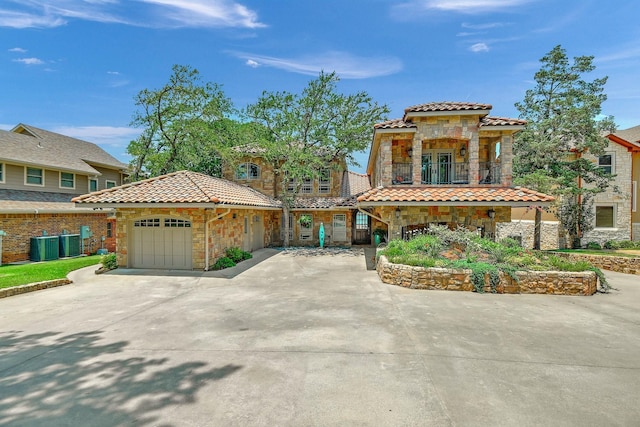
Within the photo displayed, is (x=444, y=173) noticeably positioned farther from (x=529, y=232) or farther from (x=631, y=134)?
(x=631, y=134)

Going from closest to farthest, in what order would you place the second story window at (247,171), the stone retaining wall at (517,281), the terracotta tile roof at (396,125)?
the stone retaining wall at (517,281)
the terracotta tile roof at (396,125)
the second story window at (247,171)

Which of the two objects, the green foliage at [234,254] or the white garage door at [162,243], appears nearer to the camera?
the white garage door at [162,243]

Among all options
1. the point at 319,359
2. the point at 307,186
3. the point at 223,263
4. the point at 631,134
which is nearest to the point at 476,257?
the point at 319,359

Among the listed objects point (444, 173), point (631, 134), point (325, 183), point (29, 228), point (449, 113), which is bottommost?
point (29, 228)

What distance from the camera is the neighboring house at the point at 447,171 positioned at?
13.3 meters

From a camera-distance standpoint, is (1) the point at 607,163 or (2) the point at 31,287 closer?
(2) the point at 31,287

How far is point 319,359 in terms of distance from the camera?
205 inches

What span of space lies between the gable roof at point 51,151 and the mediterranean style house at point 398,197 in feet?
29.2

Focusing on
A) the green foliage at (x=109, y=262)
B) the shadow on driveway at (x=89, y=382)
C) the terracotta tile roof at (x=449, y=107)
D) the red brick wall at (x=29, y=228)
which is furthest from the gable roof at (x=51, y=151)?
the terracotta tile roof at (x=449, y=107)

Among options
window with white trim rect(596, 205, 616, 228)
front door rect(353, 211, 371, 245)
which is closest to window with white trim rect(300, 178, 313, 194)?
front door rect(353, 211, 371, 245)

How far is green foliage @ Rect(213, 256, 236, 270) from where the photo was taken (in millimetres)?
12977

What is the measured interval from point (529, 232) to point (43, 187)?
3251 centimetres

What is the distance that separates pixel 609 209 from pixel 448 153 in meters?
12.9

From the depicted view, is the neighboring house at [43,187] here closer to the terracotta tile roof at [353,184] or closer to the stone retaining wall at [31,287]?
the stone retaining wall at [31,287]
